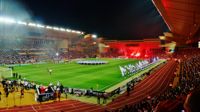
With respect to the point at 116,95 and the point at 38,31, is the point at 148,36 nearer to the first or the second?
the point at 38,31

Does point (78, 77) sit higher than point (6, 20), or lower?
lower

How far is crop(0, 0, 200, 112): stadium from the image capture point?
15939 millimetres

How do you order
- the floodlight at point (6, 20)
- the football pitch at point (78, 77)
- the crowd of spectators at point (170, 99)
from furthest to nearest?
the floodlight at point (6, 20), the football pitch at point (78, 77), the crowd of spectators at point (170, 99)

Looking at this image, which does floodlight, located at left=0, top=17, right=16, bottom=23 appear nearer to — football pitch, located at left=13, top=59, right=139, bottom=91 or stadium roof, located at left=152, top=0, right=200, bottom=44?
football pitch, located at left=13, top=59, right=139, bottom=91

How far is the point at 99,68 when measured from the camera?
52.0 m

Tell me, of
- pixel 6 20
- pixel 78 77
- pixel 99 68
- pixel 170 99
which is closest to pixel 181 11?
pixel 170 99

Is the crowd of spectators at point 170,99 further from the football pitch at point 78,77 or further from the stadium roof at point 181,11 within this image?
the football pitch at point 78,77

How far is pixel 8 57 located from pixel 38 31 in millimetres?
22738

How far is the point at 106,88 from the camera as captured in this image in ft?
95.5

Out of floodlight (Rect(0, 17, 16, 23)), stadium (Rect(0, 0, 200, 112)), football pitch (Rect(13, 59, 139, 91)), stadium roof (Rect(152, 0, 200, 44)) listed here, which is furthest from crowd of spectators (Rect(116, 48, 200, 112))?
floodlight (Rect(0, 17, 16, 23))

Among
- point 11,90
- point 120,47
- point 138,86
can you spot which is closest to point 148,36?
point 120,47

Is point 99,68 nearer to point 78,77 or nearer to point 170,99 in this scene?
point 78,77

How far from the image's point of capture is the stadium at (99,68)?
15939mm

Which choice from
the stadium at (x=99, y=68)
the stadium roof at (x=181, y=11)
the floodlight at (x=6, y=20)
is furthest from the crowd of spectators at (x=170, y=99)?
the floodlight at (x=6, y=20)
